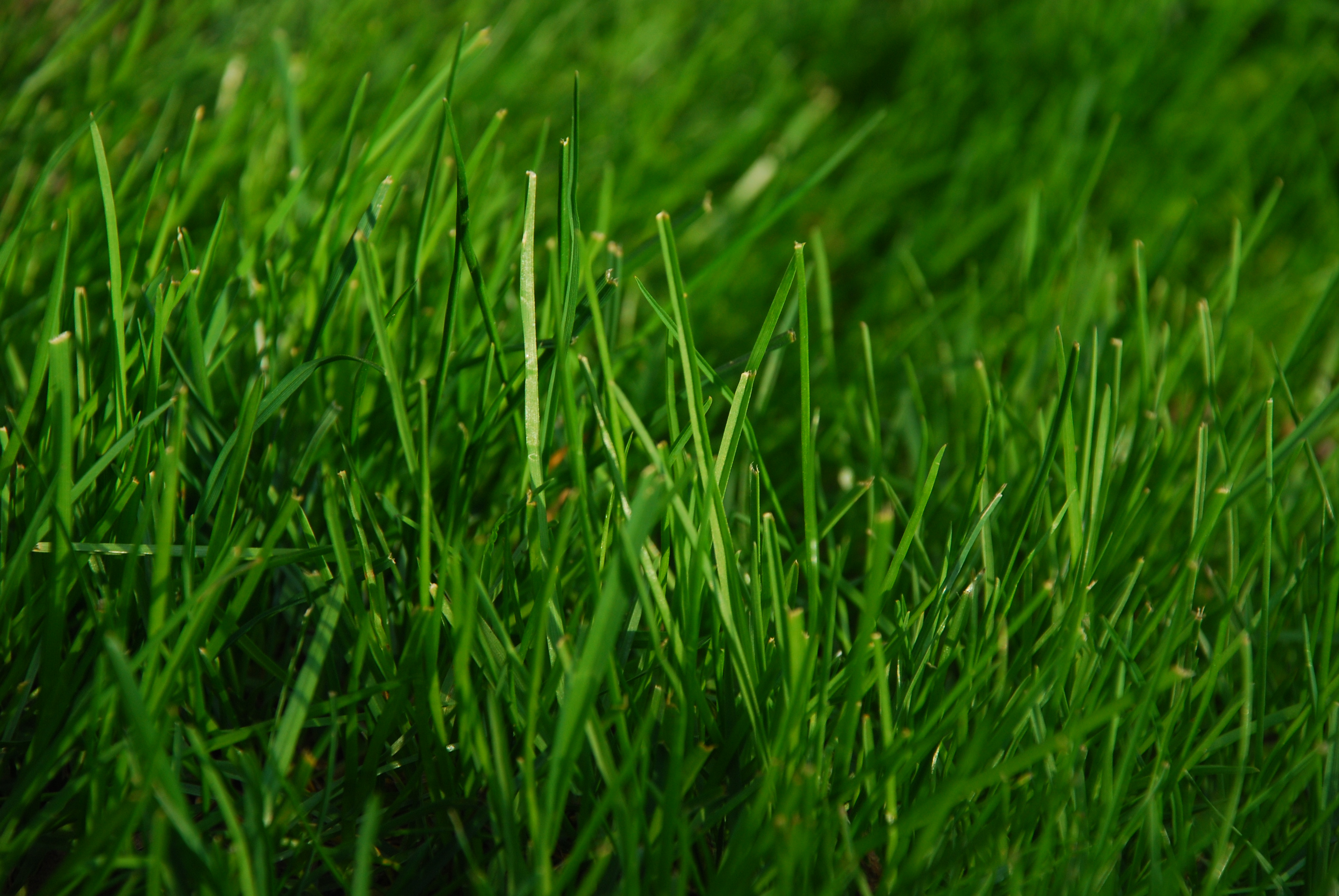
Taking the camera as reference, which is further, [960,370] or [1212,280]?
[1212,280]

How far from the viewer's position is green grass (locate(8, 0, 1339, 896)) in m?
0.67

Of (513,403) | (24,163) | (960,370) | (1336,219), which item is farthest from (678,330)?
(1336,219)

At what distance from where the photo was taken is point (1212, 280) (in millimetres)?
1569

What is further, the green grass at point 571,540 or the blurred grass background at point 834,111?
the blurred grass background at point 834,111

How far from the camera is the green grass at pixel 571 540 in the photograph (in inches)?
26.5

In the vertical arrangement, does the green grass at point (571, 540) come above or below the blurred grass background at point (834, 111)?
below

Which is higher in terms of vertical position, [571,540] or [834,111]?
[834,111]

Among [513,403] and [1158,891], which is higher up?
[513,403]

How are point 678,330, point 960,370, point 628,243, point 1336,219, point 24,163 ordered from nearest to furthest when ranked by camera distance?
point 678,330 < point 24,163 < point 960,370 < point 628,243 < point 1336,219

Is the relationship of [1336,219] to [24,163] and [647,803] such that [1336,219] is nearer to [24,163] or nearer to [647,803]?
[647,803]

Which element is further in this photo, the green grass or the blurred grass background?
the blurred grass background

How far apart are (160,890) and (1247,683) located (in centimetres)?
83

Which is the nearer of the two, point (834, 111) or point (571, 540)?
point (571, 540)

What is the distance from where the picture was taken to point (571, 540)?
0.89 metres
